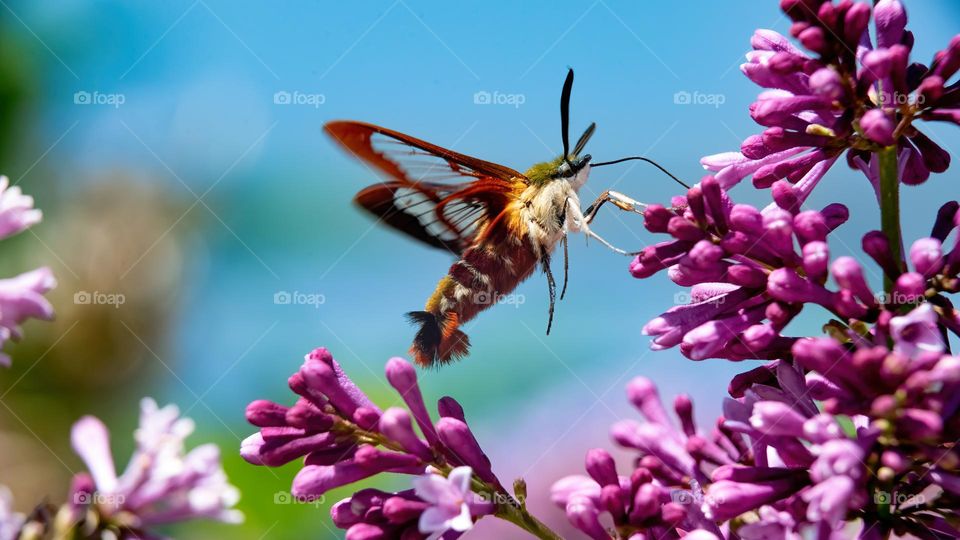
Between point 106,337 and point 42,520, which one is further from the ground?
point 42,520

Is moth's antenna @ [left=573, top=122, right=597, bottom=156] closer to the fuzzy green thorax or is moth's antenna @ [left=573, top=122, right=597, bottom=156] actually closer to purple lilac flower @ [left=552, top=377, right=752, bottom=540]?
the fuzzy green thorax

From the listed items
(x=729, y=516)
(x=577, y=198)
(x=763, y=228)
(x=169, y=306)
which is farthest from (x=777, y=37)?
(x=169, y=306)

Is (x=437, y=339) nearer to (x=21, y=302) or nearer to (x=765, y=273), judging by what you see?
(x=765, y=273)

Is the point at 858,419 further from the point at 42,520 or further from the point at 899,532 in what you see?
the point at 42,520
